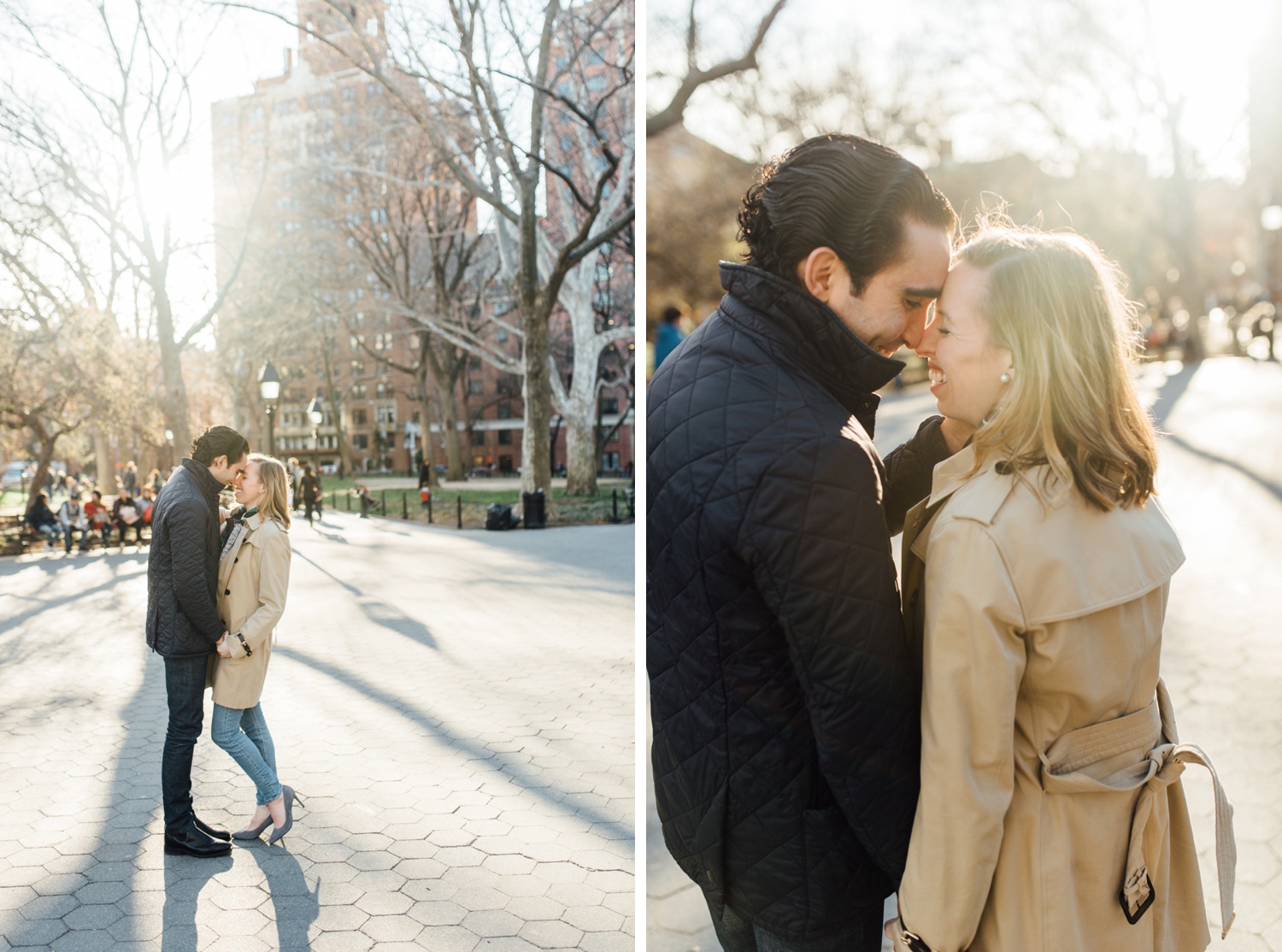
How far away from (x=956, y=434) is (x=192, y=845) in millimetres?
3107

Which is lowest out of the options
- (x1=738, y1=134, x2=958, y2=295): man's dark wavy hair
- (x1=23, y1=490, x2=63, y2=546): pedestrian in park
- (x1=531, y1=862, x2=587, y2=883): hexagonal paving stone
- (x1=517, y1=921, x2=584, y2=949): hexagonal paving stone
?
(x1=517, y1=921, x2=584, y2=949): hexagonal paving stone

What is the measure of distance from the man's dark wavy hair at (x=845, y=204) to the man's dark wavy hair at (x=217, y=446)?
242 cm

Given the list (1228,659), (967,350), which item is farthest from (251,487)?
(1228,659)

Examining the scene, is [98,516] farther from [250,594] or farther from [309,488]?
[250,594]

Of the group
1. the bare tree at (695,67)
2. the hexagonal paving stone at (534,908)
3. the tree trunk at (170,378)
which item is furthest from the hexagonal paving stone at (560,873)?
the tree trunk at (170,378)

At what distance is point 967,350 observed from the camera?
136 cm

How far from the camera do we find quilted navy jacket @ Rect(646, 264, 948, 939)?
117 centimetres

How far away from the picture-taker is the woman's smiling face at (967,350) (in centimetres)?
134

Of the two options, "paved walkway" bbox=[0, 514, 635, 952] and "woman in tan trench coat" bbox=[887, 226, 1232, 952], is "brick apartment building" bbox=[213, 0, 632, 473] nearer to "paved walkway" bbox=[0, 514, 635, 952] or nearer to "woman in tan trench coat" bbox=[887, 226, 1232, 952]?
"paved walkway" bbox=[0, 514, 635, 952]

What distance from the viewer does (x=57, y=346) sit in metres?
10.1

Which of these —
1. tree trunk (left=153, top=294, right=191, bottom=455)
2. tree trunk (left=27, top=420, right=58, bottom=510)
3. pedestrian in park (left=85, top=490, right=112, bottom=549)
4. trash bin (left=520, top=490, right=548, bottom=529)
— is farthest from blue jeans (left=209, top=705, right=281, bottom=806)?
trash bin (left=520, top=490, right=548, bottom=529)

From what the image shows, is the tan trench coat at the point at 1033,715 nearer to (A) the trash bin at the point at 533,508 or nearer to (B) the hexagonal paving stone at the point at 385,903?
(B) the hexagonal paving stone at the point at 385,903

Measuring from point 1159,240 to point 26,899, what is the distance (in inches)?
945

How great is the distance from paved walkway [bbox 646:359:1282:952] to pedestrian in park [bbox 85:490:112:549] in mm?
10860
